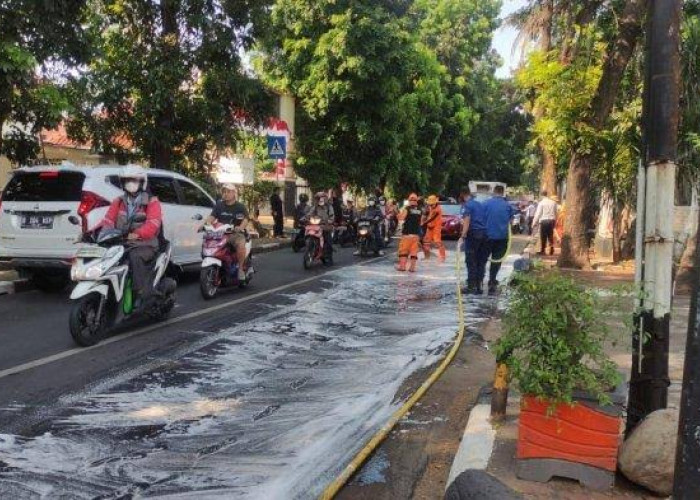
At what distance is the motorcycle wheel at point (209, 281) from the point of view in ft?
35.2

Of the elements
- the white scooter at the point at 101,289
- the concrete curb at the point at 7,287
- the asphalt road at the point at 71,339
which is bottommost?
the asphalt road at the point at 71,339

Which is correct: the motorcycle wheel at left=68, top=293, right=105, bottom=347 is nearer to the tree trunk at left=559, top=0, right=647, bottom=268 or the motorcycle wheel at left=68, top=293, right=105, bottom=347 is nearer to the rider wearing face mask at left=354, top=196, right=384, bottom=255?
the tree trunk at left=559, top=0, right=647, bottom=268

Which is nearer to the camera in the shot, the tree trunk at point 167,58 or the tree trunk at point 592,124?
the tree trunk at point 592,124

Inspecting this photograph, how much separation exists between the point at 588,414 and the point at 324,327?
524cm

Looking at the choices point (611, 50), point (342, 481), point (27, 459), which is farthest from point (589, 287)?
point (611, 50)

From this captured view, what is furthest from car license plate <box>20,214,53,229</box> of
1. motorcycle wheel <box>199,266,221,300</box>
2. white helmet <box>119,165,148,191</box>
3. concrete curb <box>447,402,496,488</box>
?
concrete curb <box>447,402,496,488</box>

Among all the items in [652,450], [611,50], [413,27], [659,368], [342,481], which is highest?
[413,27]

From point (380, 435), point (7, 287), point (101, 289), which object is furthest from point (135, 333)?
point (380, 435)

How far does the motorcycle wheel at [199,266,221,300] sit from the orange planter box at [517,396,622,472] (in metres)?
7.22

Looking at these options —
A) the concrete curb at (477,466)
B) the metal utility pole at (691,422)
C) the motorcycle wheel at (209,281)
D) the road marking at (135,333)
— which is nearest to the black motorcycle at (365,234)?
the road marking at (135,333)

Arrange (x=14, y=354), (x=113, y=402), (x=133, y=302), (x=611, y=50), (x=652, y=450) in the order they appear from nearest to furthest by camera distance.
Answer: (x=652, y=450)
(x=113, y=402)
(x=14, y=354)
(x=133, y=302)
(x=611, y=50)

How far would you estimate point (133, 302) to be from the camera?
821 centimetres

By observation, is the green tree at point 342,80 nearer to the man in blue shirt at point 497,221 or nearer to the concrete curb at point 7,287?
the man in blue shirt at point 497,221

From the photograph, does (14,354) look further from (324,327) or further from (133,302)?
(324,327)
